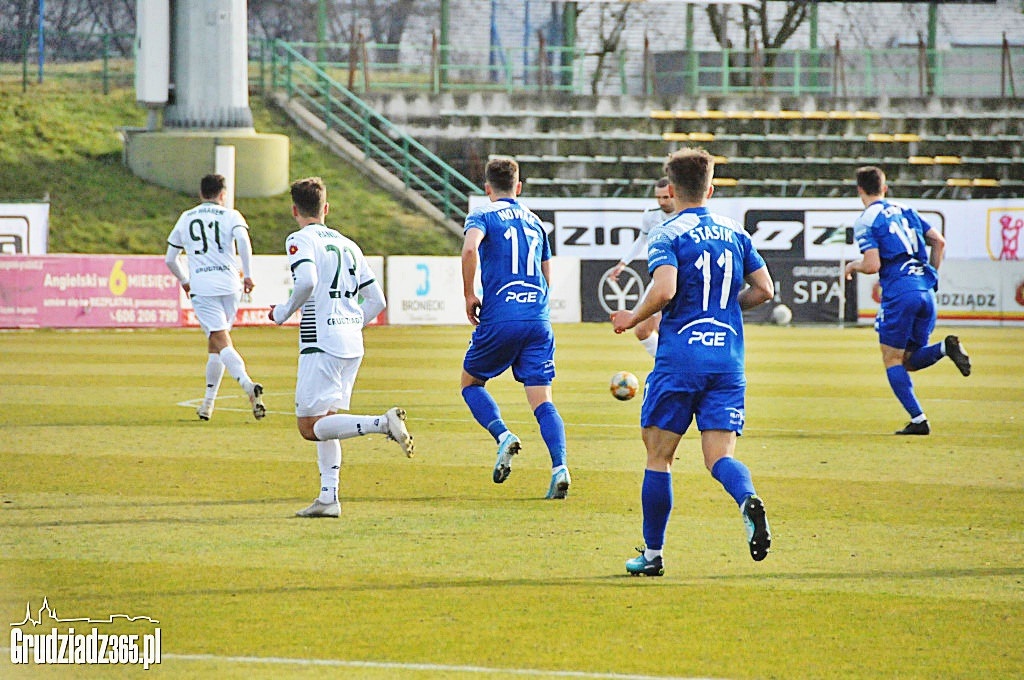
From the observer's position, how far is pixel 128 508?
28.3 feet

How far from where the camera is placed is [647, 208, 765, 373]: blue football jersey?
6648mm

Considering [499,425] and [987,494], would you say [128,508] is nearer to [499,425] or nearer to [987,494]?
[499,425]

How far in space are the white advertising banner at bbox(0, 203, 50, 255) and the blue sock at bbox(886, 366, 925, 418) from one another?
19.7 metres

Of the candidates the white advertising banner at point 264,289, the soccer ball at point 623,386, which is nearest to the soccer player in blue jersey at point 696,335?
the soccer ball at point 623,386

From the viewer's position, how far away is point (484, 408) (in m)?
9.43

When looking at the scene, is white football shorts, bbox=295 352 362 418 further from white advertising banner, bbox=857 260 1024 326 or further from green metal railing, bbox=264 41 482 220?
green metal railing, bbox=264 41 482 220

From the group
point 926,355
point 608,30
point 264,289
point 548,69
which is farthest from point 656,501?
point 608,30

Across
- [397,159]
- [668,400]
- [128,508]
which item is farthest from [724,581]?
[397,159]

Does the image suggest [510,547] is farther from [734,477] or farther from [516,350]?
[516,350]

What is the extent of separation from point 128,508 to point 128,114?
30.8m

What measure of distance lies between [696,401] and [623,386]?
7153 millimetres

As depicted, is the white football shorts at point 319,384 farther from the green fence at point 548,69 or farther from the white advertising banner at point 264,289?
the green fence at point 548,69

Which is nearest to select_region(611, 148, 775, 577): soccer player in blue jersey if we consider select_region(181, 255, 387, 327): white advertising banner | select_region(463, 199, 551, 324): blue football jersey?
select_region(463, 199, 551, 324): blue football jersey

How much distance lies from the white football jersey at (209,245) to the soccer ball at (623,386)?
11.6 ft
